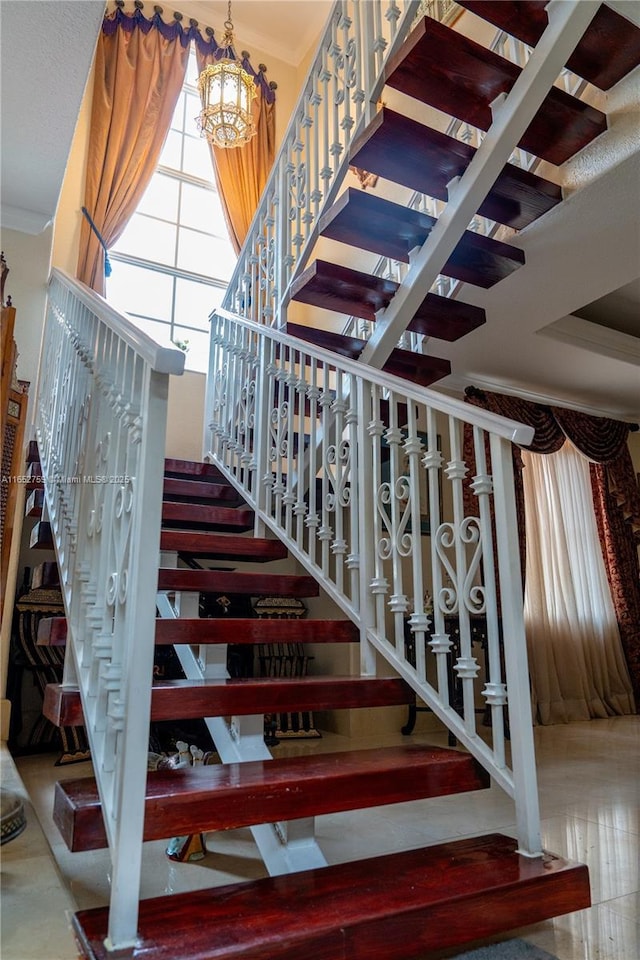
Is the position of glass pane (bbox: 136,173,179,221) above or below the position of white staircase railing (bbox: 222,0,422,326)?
above

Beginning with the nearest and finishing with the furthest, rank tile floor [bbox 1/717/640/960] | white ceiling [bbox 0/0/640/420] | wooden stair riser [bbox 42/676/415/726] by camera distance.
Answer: tile floor [bbox 1/717/640/960], wooden stair riser [bbox 42/676/415/726], white ceiling [bbox 0/0/640/420]

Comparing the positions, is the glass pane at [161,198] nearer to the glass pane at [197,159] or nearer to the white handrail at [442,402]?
the glass pane at [197,159]

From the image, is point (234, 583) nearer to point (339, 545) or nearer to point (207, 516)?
point (339, 545)

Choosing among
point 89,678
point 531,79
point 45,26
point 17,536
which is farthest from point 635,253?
point 17,536

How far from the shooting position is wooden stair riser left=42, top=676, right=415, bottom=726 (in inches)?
60.6

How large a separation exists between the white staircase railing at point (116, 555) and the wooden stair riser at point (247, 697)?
91 millimetres

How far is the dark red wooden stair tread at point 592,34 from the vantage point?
2021 millimetres

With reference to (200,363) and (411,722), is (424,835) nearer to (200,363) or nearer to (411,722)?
(411,722)

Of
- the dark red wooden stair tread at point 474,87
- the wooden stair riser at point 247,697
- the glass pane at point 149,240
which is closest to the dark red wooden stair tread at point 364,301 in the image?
the dark red wooden stair tread at point 474,87

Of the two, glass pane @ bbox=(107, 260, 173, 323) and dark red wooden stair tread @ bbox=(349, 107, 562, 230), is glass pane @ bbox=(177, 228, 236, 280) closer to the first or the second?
glass pane @ bbox=(107, 260, 173, 323)

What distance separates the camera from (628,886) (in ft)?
5.46

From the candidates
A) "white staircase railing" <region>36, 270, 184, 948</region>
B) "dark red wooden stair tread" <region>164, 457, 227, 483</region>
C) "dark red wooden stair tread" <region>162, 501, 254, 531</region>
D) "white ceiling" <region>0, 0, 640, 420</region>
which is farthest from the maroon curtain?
"white staircase railing" <region>36, 270, 184, 948</region>

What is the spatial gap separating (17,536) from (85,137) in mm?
3544

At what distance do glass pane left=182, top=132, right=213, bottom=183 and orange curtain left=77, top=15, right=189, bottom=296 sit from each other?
1.29 feet
